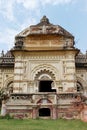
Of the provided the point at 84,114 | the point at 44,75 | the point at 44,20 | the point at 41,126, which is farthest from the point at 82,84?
the point at 41,126

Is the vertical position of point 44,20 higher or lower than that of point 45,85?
higher

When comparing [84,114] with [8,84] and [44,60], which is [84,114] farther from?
[8,84]

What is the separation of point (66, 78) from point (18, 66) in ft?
13.6

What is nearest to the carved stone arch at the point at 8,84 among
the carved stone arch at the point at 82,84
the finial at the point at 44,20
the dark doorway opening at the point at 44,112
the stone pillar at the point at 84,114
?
the finial at the point at 44,20

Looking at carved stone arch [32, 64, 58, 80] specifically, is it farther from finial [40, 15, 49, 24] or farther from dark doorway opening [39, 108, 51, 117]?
finial [40, 15, 49, 24]

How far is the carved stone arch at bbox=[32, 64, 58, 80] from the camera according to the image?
23.1 metres

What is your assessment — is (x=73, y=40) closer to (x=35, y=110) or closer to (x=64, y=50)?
(x=64, y=50)

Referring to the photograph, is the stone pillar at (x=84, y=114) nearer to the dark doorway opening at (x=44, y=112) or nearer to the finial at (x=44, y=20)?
the dark doorway opening at (x=44, y=112)

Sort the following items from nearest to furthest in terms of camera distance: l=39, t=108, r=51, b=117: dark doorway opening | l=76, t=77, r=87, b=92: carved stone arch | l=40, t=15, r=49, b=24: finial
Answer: l=39, t=108, r=51, b=117: dark doorway opening → l=40, t=15, r=49, b=24: finial → l=76, t=77, r=87, b=92: carved stone arch

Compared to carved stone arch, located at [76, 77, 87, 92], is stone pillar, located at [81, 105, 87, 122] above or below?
below

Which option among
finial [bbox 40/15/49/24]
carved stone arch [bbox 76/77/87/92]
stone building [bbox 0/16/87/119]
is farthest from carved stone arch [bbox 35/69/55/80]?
finial [bbox 40/15/49/24]

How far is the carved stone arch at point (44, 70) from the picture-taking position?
2311 centimetres

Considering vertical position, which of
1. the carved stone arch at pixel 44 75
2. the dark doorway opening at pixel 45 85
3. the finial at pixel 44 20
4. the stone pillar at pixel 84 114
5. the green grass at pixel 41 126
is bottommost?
the green grass at pixel 41 126

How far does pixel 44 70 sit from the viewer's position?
76.5ft
